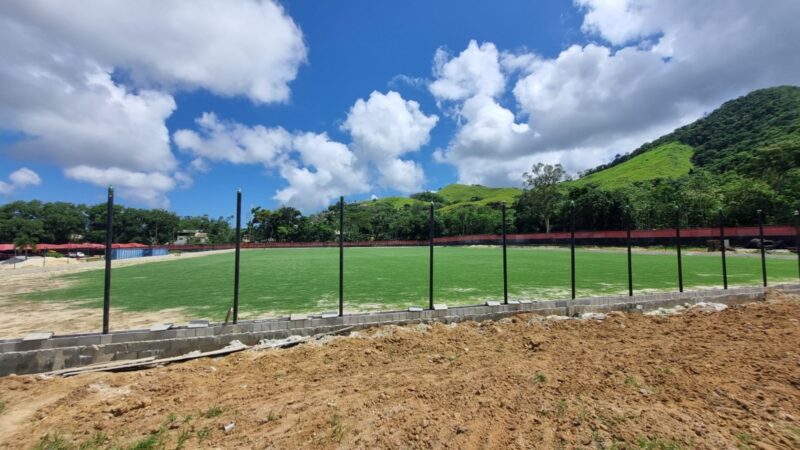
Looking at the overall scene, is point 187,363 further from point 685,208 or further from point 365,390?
point 685,208

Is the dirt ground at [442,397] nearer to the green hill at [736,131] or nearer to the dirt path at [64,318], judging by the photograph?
the dirt path at [64,318]

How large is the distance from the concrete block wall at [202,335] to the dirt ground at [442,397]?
35 cm

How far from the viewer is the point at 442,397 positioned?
3.51 m

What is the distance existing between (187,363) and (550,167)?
69.1 metres

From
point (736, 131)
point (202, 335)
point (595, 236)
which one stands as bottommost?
point (202, 335)

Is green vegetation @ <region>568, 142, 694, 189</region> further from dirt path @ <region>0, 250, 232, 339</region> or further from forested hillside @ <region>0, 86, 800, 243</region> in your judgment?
dirt path @ <region>0, 250, 232, 339</region>

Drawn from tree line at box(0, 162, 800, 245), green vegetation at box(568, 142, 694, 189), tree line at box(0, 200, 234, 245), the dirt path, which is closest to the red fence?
tree line at box(0, 162, 800, 245)

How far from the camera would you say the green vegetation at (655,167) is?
297ft

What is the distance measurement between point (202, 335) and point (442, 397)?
11.6 feet

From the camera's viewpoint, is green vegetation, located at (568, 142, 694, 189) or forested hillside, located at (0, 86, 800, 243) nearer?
forested hillside, located at (0, 86, 800, 243)

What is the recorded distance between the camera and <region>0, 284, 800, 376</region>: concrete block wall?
4.44 metres

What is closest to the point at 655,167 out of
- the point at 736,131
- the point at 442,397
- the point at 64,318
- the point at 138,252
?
the point at 736,131

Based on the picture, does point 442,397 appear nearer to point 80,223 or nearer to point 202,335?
point 202,335

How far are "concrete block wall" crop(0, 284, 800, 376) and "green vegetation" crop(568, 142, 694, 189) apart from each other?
91130 mm
